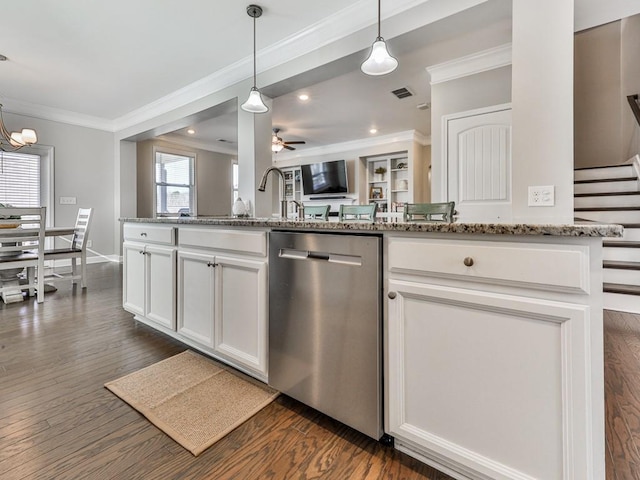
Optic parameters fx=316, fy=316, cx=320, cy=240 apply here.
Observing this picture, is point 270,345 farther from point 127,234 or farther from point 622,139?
point 622,139

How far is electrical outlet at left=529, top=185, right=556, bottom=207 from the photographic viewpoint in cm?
193

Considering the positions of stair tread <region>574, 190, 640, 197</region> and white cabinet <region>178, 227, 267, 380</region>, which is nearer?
white cabinet <region>178, 227, 267, 380</region>

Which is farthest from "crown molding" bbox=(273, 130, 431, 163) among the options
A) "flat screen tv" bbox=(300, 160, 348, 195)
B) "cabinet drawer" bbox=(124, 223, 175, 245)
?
"cabinet drawer" bbox=(124, 223, 175, 245)

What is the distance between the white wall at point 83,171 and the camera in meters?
5.32

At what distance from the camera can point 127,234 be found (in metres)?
2.64

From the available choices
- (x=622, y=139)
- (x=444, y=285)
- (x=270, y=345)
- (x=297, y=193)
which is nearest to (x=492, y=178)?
(x=444, y=285)

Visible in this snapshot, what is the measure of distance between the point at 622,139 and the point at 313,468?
6.54 metres

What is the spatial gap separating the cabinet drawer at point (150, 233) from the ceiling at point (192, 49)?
1871 millimetres

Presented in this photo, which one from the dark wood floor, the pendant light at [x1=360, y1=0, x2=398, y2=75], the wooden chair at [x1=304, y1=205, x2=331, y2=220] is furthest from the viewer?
the wooden chair at [x1=304, y1=205, x2=331, y2=220]

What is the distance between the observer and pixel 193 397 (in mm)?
1622

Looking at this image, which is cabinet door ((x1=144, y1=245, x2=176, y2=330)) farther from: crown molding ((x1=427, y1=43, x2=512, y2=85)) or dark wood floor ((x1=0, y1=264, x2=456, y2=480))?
crown molding ((x1=427, y1=43, x2=512, y2=85))

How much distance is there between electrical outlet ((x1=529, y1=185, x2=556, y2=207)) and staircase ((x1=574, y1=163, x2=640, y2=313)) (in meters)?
1.81

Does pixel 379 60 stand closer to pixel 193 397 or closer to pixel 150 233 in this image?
pixel 150 233

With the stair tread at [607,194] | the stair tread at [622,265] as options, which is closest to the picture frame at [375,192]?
the stair tread at [607,194]
